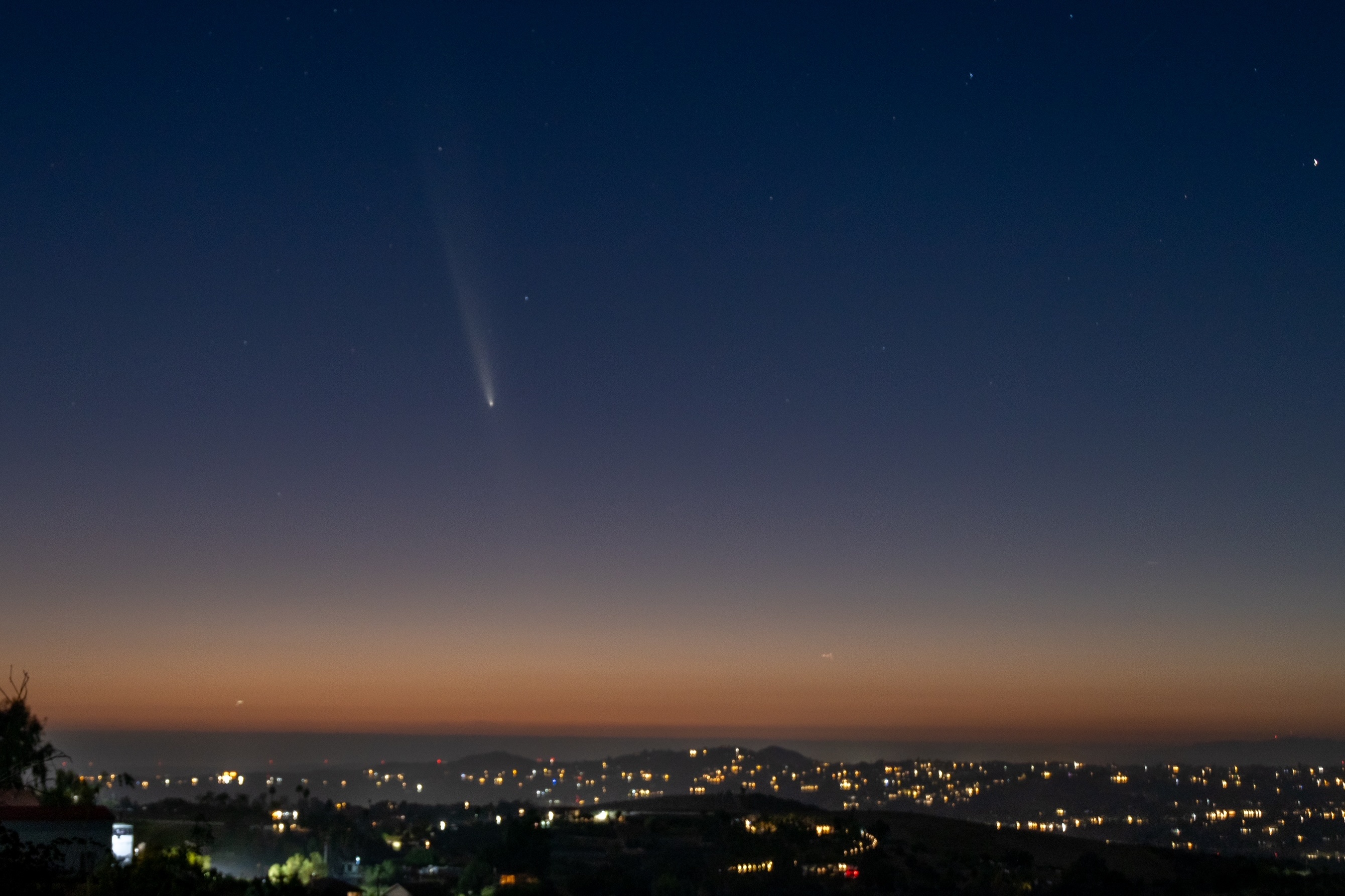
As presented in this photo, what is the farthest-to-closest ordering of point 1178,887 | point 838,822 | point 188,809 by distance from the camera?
1. point 838,822
2. point 188,809
3. point 1178,887

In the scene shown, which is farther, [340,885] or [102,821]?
[340,885]

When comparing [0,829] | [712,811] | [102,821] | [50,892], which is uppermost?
[0,829]

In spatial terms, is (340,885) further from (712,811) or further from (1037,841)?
(1037,841)

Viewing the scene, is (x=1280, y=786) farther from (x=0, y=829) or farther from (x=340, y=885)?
(x=0, y=829)

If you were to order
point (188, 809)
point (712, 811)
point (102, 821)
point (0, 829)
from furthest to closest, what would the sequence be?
1. point (712, 811)
2. point (188, 809)
3. point (102, 821)
4. point (0, 829)

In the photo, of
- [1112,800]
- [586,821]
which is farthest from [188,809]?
[1112,800]

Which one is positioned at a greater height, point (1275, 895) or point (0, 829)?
point (0, 829)

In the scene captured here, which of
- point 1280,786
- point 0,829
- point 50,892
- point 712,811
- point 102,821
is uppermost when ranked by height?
point 0,829

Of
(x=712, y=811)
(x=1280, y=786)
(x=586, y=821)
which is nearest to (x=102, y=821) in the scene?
(x=586, y=821)

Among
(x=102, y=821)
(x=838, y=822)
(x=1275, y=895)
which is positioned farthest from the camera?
(x=838, y=822)
